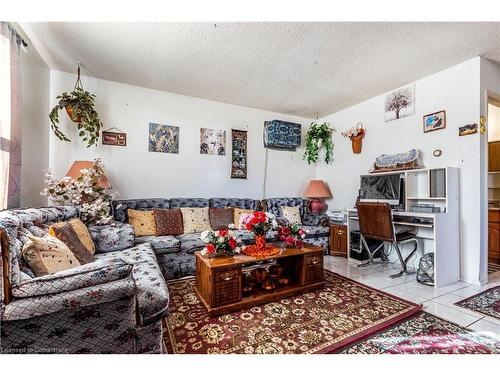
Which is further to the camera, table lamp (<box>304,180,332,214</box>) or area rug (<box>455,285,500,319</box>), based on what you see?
table lamp (<box>304,180,332,214</box>)

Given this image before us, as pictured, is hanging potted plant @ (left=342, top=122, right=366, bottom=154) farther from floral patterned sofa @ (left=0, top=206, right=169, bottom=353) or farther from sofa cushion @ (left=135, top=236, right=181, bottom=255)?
floral patterned sofa @ (left=0, top=206, right=169, bottom=353)

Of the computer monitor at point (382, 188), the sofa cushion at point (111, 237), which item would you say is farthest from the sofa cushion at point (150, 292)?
the computer monitor at point (382, 188)

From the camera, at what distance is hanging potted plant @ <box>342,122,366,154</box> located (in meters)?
3.66

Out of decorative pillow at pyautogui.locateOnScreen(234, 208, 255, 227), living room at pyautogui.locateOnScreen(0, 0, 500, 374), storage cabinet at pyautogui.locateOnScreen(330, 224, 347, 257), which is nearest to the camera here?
living room at pyautogui.locateOnScreen(0, 0, 500, 374)

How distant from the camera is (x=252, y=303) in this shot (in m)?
1.93

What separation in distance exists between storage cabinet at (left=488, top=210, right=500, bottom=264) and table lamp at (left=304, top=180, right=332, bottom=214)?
7.25 feet

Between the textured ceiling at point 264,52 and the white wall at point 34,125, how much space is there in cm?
17

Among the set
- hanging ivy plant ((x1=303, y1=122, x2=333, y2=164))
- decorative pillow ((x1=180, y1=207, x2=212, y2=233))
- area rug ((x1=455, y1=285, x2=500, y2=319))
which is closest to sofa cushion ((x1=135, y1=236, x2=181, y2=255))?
decorative pillow ((x1=180, y1=207, x2=212, y2=233))

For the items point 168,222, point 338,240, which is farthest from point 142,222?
point 338,240

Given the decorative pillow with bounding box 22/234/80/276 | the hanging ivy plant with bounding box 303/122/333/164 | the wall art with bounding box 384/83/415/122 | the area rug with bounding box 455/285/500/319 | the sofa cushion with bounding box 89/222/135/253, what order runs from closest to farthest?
the decorative pillow with bounding box 22/234/80/276, the area rug with bounding box 455/285/500/319, the sofa cushion with bounding box 89/222/135/253, the wall art with bounding box 384/83/415/122, the hanging ivy plant with bounding box 303/122/333/164

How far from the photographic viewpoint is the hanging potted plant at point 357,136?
366 centimetres

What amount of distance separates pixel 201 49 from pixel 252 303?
2.45 m
